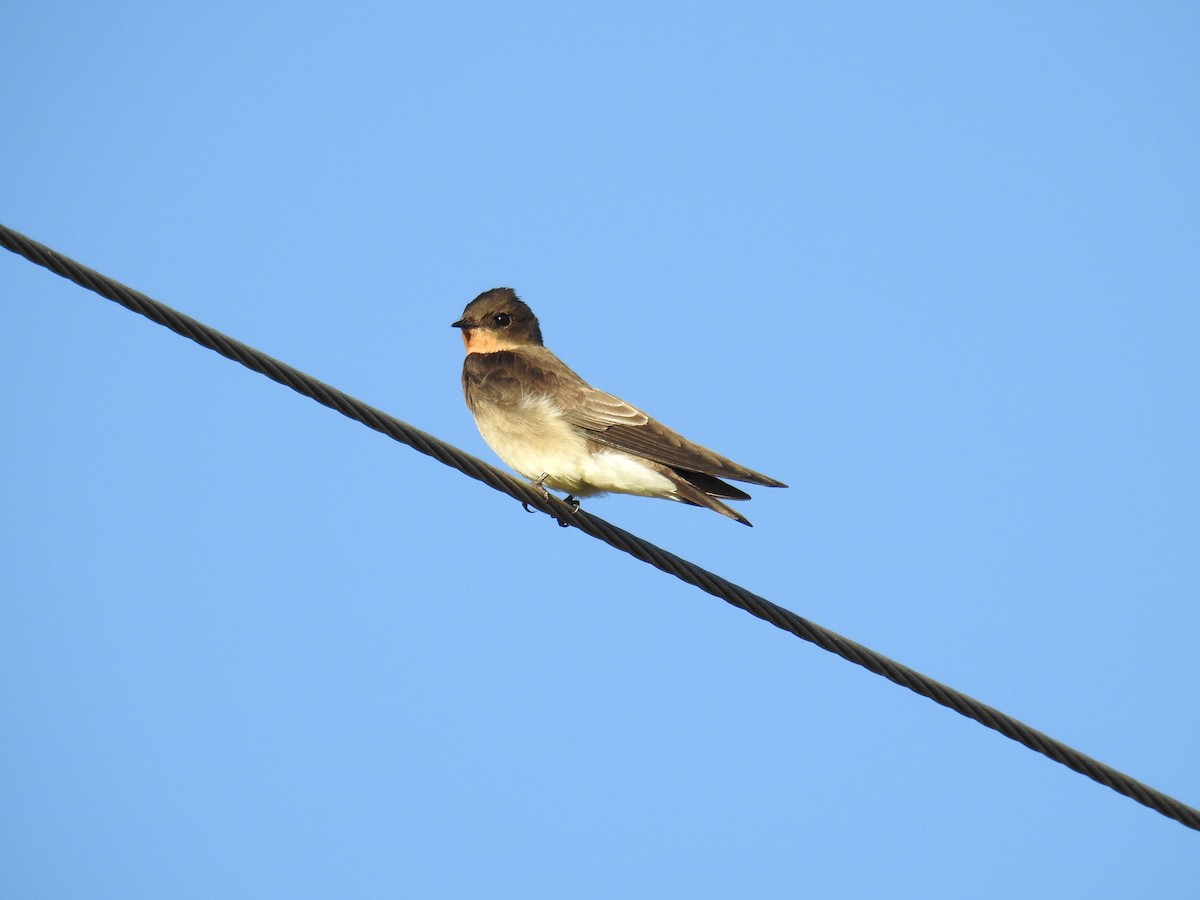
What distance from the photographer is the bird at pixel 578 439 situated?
7.15 m

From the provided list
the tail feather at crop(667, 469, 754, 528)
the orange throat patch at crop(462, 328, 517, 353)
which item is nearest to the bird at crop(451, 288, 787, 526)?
the tail feather at crop(667, 469, 754, 528)

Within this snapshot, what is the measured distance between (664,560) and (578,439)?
91.5 inches

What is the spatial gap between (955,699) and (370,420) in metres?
2.49

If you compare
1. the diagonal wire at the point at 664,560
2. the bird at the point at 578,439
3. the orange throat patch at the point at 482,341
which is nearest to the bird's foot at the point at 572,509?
the bird at the point at 578,439

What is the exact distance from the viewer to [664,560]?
18.4 feet

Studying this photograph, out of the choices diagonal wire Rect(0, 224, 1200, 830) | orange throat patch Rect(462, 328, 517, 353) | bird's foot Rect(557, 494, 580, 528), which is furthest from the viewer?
orange throat patch Rect(462, 328, 517, 353)

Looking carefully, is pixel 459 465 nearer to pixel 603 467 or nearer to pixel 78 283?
pixel 78 283

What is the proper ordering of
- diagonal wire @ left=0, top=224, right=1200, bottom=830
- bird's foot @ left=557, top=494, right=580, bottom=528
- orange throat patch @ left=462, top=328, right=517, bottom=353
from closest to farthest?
diagonal wire @ left=0, top=224, right=1200, bottom=830 < bird's foot @ left=557, top=494, right=580, bottom=528 < orange throat patch @ left=462, top=328, right=517, bottom=353

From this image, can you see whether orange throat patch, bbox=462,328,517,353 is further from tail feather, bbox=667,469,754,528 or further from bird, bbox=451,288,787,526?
tail feather, bbox=667,469,754,528

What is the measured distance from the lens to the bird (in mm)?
7152

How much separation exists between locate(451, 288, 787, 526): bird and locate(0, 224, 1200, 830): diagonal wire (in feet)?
3.38

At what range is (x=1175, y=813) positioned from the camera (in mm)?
5254

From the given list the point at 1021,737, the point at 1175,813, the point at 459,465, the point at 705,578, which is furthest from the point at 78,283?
the point at 1175,813

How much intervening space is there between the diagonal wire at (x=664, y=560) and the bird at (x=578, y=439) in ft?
3.38
